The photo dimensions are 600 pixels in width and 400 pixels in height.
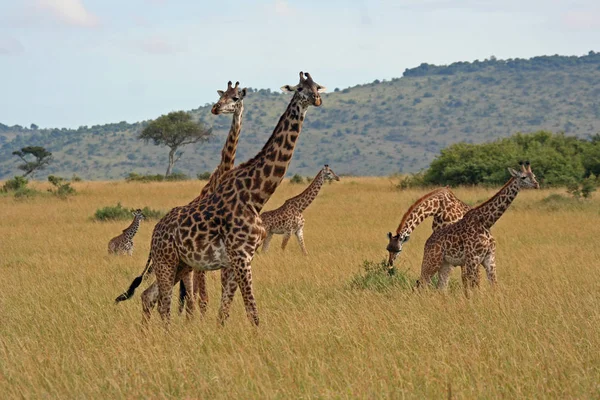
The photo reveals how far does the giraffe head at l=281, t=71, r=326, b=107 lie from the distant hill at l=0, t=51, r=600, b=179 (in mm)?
90693

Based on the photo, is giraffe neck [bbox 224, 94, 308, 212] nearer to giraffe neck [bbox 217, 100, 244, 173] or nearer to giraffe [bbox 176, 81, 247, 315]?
giraffe [bbox 176, 81, 247, 315]

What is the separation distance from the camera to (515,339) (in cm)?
749

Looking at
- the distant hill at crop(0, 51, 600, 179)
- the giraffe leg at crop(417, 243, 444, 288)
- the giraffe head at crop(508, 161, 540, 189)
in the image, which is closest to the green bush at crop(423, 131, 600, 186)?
the giraffe head at crop(508, 161, 540, 189)

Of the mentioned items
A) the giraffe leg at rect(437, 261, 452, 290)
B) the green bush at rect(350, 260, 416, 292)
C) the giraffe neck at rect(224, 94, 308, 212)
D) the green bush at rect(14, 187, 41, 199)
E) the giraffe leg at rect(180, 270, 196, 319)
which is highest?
the giraffe neck at rect(224, 94, 308, 212)

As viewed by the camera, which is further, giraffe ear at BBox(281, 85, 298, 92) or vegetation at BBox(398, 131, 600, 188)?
vegetation at BBox(398, 131, 600, 188)

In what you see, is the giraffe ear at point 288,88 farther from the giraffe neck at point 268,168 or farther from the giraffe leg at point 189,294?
the giraffe leg at point 189,294

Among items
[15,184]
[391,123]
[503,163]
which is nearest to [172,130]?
[15,184]

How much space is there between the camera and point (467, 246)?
31.4 ft

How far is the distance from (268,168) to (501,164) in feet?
80.8

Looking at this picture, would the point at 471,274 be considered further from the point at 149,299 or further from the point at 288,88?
the point at 149,299

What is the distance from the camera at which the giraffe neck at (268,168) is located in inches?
308

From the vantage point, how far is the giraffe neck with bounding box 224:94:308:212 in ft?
25.7

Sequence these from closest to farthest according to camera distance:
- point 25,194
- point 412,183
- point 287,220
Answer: point 287,220
point 25,194
point 412,183

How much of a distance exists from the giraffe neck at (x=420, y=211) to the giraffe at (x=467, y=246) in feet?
4.41
